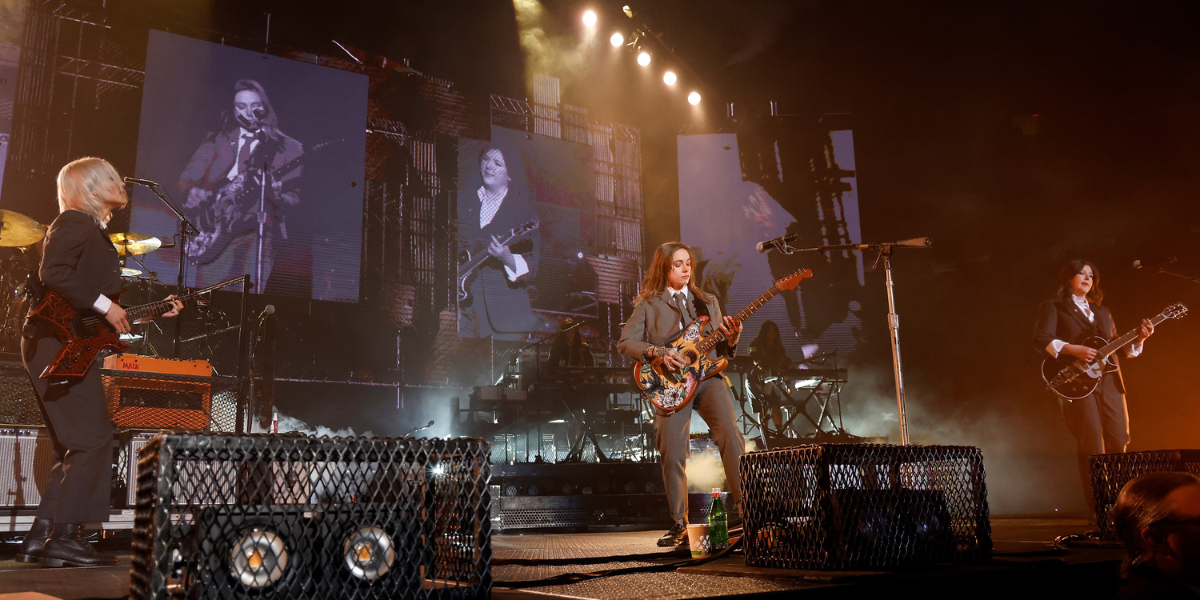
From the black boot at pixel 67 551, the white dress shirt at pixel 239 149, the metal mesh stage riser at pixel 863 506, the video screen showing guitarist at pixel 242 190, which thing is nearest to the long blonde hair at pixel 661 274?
the metal mesh stage riser at pixel 863 506

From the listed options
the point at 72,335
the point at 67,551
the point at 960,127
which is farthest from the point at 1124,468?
the point at 960,127

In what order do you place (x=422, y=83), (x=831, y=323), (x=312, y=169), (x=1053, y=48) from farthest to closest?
1. (x=831, y=323)
2. (x=422, y=83)
3. (x=312, y=169)
4. (x=1053, y=48)

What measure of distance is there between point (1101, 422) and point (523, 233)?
19.1ft

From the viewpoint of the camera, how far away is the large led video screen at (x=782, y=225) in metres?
9.16

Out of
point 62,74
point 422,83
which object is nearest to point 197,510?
point 62,74

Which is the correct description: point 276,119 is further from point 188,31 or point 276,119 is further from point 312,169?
point 188,31

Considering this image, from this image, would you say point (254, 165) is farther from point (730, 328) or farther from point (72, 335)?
point (730, 328)

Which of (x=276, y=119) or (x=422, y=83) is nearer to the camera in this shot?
(x=276, y=119)

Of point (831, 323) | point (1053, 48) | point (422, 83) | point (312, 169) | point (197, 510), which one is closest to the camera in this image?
point (197, 510)

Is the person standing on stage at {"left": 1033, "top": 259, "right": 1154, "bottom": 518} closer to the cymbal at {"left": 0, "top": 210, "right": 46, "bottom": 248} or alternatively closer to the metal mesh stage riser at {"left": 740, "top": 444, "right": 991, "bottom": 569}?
the metal mesh stage riser at {"left": 740, "top": 444, "right": 991, "bottom": 569}

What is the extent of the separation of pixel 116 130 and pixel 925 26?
8046 millimetres

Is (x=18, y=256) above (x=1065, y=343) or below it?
above

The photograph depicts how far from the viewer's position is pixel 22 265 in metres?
5.80

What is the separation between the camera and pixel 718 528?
9.56 feet
